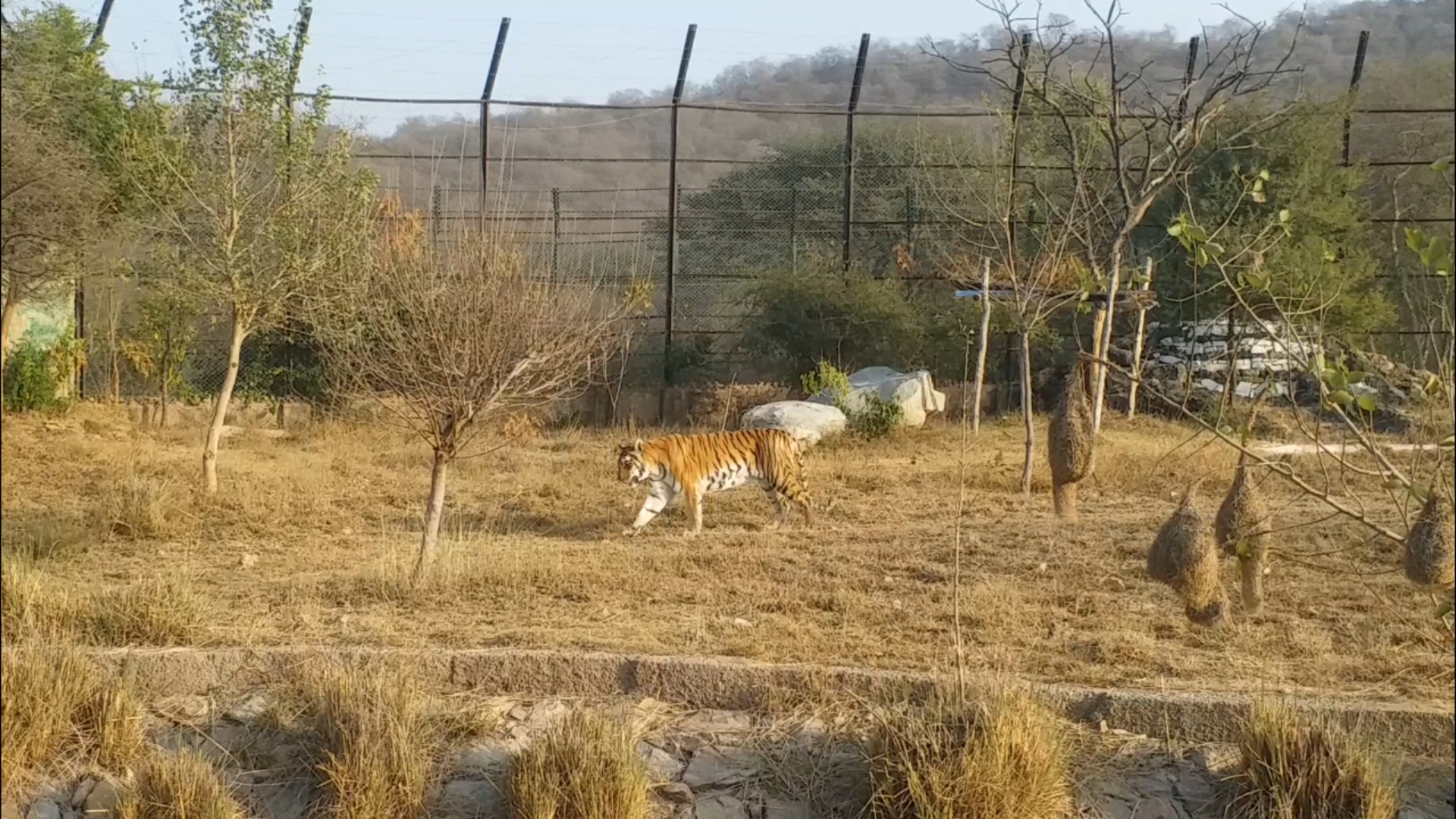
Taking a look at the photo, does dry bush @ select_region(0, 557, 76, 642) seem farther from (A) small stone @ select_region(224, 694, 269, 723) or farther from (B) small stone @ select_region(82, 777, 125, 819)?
(A) small stone @ select_region(224, 694, 269, 723)

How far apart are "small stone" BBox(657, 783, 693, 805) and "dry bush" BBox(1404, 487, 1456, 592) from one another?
3060mm

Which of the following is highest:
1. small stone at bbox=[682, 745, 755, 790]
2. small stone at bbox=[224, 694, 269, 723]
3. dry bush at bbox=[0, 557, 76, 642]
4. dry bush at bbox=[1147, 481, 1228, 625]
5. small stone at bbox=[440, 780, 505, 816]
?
dry bush at bbox=[1147, 481, 1228, 625]

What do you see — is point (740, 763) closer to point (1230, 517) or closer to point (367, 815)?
point (367, 815)

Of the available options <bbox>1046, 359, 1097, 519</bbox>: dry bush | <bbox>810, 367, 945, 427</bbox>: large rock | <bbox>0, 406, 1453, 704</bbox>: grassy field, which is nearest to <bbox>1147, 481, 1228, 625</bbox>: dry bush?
<bbox>0, 406, 1453, 704</bbox>: grassy field

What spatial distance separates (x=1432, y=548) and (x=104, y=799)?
505 cm

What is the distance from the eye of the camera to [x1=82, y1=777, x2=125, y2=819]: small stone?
19.5 ft

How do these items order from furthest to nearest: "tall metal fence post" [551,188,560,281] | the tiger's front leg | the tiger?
"tall metal fence post" [551,188,560,281], the tiger, the tiger's front leg

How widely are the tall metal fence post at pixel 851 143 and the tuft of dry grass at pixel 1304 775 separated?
1405 centimetres

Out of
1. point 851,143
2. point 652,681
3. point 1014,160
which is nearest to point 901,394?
point 851,143

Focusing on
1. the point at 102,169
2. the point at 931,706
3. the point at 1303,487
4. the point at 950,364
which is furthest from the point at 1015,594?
the point at 950,364

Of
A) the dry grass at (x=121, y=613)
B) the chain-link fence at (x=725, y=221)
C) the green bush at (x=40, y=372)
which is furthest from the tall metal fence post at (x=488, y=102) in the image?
the dry grass at (x=121, y=613)

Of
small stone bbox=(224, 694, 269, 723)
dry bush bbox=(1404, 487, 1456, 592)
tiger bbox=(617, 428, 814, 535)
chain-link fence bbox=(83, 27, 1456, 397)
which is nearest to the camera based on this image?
dry bush bbox=(1404, 487, 1456, 592)

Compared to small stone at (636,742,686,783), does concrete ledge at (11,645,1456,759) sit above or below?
above

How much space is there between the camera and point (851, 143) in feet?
63.5
